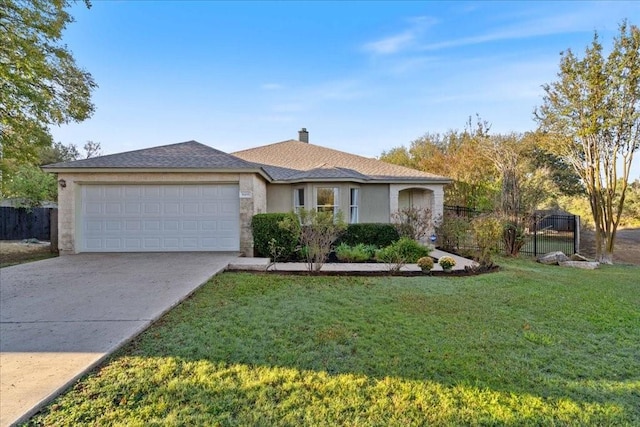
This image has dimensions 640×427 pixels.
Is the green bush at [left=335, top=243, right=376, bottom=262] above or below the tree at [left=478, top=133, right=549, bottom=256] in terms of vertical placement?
below

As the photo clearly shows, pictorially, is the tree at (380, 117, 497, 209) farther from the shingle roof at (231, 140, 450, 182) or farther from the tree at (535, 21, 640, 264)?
the shingle roof at (231, 140, 450, 182)

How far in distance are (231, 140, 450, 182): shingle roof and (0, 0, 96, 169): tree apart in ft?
23.8

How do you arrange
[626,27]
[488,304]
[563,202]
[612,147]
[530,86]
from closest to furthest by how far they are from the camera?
[488,304] < [626,27] < [612,147] < [530,86] < [563,202]


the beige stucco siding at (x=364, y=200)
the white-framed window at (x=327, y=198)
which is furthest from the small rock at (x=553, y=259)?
the white-framed window at (x=327, y=198)

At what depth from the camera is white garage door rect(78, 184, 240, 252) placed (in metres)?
10.5

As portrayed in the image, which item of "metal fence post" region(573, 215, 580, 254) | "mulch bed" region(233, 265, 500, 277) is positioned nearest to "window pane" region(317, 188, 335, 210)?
"mulch bed" region(233, 265, 500, 277)

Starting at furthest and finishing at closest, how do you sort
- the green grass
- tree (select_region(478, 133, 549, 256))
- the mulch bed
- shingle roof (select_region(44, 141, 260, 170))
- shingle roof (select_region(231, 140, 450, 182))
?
shingle roof (select_region(231, 140, 450, 182)), tree (select_region(478, 133, 549, 256)), shingle roof (select_region(44, 141, 260, 170)), the mulch bed, the green grass

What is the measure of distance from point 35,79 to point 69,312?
1181 centimetres

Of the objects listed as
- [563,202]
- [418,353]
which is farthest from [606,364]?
[563,202]

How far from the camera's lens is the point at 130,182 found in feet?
34.4

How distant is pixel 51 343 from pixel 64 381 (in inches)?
44.2

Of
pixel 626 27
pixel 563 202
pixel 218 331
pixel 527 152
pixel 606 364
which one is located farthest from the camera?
pixel 563 202

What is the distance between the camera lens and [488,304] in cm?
549

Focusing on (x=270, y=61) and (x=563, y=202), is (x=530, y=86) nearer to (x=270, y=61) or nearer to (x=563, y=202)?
(x=270, y=61)
